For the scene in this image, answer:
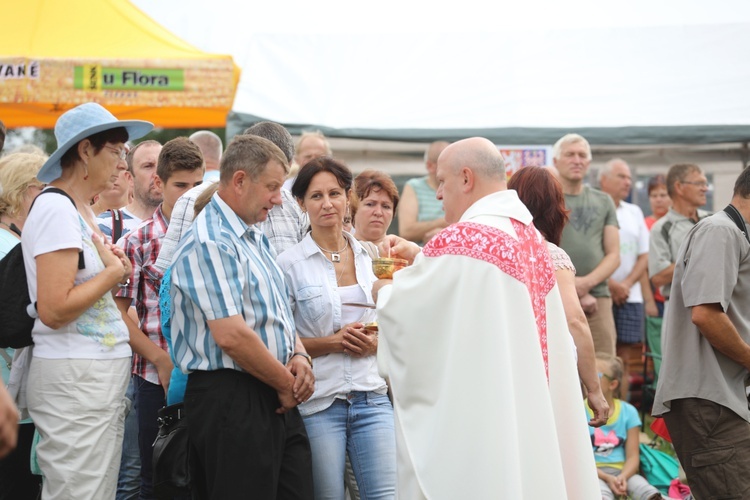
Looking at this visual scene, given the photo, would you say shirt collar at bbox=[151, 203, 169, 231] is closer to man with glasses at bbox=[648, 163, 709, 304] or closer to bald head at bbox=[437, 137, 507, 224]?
bald head at bbox=[437, 137, 507, 224]

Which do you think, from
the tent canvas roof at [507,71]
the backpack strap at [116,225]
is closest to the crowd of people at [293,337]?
the backpack strap at [116,225]

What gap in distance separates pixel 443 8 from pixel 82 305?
7.00 metres

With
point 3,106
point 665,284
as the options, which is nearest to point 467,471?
point 665,284

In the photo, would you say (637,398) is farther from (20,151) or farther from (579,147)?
(20,151)

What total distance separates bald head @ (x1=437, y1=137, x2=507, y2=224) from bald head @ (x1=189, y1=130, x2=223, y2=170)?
3109 millimetres

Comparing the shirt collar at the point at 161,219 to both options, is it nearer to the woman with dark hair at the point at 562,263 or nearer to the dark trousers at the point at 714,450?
Result: the woman with dark hair at the point at 562,263

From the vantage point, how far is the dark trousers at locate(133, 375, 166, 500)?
4.64m

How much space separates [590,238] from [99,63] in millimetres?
4783

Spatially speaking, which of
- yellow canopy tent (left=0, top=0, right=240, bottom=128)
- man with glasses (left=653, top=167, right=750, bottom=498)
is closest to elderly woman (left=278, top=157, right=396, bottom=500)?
man with glasses (left=653, top=167, right=750, bottom=498)

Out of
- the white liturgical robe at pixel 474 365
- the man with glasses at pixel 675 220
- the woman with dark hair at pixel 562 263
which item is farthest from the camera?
the man with glasses at pixel 675 220

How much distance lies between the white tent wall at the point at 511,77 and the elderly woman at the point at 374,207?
Answer: 10.0 feet

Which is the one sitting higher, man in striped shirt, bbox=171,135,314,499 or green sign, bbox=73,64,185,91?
green sign, bbox=73,64,185,91

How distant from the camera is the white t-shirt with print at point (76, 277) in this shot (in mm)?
3662

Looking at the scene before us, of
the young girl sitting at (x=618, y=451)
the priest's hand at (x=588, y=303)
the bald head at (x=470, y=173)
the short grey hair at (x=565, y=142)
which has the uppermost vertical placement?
the short grey hair at (x=565, y=142)
